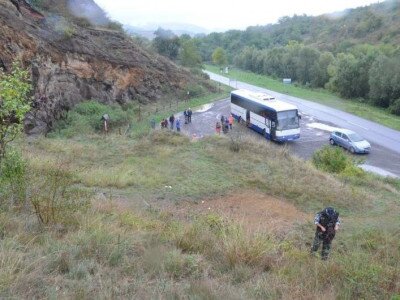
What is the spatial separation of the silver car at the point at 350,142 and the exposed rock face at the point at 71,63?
710 inches

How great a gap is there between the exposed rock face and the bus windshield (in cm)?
1447

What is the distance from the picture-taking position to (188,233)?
713 cm

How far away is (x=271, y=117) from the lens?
2966 centimetres

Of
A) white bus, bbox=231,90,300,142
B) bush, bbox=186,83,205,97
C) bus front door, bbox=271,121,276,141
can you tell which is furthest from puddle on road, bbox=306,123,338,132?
bush, bbox=186,83,205,97

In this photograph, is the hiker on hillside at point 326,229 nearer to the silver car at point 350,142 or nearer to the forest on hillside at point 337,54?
the silver car at point 350,142

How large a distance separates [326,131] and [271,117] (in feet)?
23.9

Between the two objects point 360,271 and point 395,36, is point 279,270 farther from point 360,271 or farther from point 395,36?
point 395,36

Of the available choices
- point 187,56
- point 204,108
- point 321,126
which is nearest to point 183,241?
point 321,126

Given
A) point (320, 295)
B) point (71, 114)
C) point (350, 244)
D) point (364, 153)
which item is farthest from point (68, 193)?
point (364, 153)

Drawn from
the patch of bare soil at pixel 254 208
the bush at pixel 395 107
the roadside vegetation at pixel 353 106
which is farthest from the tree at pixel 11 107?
the bush at pixel 395 107

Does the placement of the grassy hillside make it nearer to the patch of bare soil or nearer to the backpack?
the patch of bare soil

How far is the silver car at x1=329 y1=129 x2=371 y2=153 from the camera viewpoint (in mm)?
28286

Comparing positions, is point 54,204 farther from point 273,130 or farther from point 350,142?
point 350,142

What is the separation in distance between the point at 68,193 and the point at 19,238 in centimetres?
243
